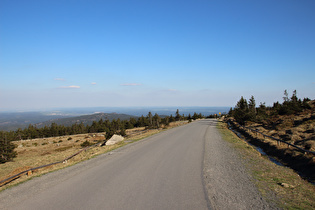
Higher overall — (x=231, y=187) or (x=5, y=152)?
(x=231, y=187)

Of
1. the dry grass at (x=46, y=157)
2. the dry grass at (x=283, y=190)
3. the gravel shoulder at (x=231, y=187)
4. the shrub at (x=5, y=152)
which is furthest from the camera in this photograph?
the shrub at (x=5, y=152)

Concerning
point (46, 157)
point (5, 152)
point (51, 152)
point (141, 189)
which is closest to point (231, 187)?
point (141, 189)

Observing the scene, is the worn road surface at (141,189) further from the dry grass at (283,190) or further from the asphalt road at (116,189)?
the dry grass at (283,190)

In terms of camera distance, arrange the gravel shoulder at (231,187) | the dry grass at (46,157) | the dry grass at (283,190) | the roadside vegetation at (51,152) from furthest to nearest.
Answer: the roadside vegetation at (51,152), the dry grass at (46,157), the dry grass at (283,190), the gravel shoulder at (231,187)

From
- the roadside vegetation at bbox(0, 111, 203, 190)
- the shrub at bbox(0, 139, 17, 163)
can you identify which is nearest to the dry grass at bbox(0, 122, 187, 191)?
the roadside vegetation at bbox(0, 111, 203, 190)

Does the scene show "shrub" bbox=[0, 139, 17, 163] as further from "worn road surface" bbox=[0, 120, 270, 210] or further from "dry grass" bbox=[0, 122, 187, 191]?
"worn road surface" bbox=[0, 120, 270, 210]

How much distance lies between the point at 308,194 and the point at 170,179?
5.09 m

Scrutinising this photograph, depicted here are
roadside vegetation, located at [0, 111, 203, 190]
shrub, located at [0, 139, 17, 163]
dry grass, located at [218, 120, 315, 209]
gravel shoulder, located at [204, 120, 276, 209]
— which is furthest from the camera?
shrub, located at [0, 139, 17, 163]

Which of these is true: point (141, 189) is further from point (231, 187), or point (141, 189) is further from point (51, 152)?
point (51, 152)

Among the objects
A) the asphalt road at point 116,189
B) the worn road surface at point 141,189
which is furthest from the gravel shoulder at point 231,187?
the asphalt road at point 116,189

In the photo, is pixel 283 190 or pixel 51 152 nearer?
pixel 283 190

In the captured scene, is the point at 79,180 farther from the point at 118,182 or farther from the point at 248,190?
the point at 248,190

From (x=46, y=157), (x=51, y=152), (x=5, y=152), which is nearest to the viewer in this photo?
(x=46, y=157)

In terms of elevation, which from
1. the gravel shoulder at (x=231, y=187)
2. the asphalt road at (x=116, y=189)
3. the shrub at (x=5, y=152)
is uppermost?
the gravel shoulder at (x=231, y=187)
